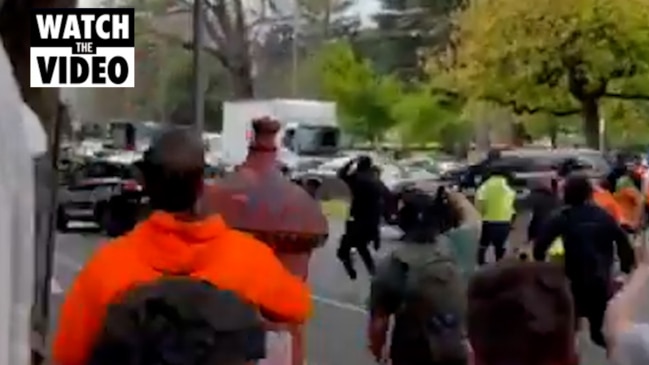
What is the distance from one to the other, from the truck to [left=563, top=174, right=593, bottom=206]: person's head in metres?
45.9

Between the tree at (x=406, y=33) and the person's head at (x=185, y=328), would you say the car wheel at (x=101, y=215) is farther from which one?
the tree at (x=406, y=33)

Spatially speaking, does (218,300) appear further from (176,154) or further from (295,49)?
(295,49)

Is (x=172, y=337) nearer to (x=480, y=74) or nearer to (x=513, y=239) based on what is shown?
(x=513, y=239)

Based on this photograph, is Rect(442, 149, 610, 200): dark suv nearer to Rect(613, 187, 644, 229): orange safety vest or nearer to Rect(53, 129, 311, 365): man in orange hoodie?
Rect(613, 187, 644, 229): orange safety vest

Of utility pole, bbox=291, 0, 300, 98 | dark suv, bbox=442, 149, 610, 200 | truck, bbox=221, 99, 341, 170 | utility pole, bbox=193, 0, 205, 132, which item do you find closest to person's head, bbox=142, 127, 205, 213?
utility pole, bbox=193, 0, 205, 132

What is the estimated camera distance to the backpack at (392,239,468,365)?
7609mm

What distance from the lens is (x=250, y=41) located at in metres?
80.1

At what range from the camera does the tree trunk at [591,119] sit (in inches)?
2260

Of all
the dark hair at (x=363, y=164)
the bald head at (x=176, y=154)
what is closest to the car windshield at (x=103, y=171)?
the dark hair at (x=363, y=164)

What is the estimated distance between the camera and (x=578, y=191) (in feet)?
43.5

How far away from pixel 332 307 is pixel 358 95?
168 ft

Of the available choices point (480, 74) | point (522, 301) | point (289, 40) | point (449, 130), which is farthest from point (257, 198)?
point (289, 40)
